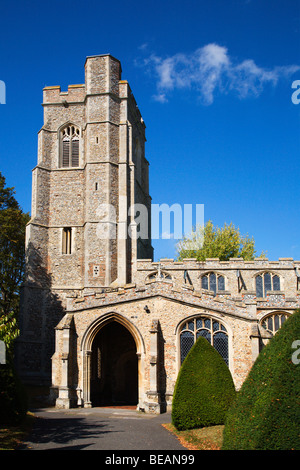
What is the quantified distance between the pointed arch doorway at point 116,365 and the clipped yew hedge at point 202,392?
989 cm

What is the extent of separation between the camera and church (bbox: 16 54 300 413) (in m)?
21.2

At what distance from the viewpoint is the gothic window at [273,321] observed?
2527 cm

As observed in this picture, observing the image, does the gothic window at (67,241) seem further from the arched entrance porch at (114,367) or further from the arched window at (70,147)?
the arched entrance porch at (114,367)

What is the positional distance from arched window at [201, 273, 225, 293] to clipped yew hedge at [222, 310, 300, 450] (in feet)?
76.0

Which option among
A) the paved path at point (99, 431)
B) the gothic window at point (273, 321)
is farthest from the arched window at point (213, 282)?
the paved path at point (99, 431)

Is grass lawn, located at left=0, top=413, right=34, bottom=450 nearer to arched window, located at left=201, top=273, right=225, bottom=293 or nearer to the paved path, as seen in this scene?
the paved path

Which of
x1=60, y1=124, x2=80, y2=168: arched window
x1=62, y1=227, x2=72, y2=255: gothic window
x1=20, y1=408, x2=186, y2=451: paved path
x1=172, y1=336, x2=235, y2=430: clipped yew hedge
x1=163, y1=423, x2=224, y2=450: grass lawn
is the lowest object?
x1=20, y1=408, x2=186, y2=451: paved path

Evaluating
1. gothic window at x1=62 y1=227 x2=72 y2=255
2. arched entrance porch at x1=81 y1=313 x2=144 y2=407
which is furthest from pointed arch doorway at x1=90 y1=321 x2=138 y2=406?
gothic window at x1=62 y1=227 x2=72 y2=255

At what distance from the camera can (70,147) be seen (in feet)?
118

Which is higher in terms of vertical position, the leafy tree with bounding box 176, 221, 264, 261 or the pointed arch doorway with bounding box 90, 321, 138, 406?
the leafy tree with bounding box 176, 221, 264, 261

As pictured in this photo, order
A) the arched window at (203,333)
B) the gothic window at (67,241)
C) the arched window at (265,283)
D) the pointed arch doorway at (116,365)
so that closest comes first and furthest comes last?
the arched window at (203,333), the pointed arch doorway at (116,365), the arched window at (265,283), the gothic window at (67,241)

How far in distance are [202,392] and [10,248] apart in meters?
26.1
